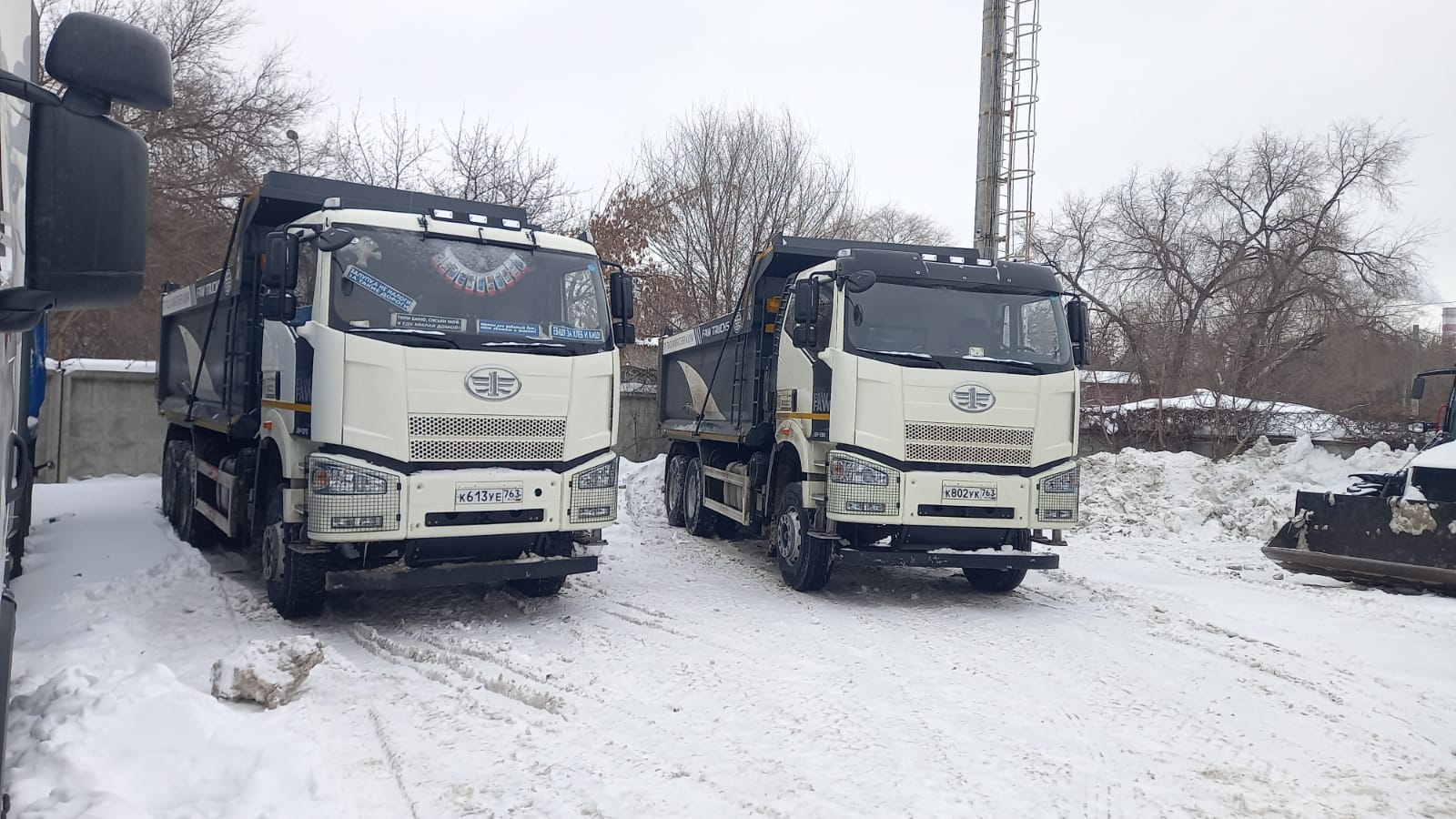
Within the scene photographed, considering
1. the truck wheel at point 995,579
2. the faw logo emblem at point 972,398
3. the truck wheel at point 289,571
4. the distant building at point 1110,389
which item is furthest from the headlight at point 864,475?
the distant building at point 1110,389

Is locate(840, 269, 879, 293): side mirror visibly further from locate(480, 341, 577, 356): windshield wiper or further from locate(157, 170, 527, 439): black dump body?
locate(157, 170, 527, 439): black dump body

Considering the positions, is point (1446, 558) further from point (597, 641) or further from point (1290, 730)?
point (597, 641)

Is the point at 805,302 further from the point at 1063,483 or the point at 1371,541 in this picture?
the point at 1371,541

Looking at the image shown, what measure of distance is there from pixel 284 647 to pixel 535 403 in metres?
2.38

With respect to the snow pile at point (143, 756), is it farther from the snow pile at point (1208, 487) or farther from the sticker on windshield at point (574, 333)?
the snow pile at point (1208, 487)

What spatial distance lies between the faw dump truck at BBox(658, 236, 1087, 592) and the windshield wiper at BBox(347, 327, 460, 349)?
2.97 m

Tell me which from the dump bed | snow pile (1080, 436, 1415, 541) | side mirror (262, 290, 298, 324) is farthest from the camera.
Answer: snow pile (1080, 436, 1415, 541)

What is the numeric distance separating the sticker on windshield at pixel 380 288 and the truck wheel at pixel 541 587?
2.47 m

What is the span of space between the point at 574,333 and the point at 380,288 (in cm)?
138

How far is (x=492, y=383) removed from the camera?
695 centimetres

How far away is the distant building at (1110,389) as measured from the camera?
20.8 metres

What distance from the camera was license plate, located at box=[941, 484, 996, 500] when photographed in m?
8.16

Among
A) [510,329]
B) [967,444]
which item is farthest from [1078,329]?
[510,329]

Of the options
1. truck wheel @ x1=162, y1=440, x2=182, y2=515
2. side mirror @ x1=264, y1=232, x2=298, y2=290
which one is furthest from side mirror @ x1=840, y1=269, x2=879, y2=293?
truck wheel @ x1=162, y1=440, x2=182, y2=515
